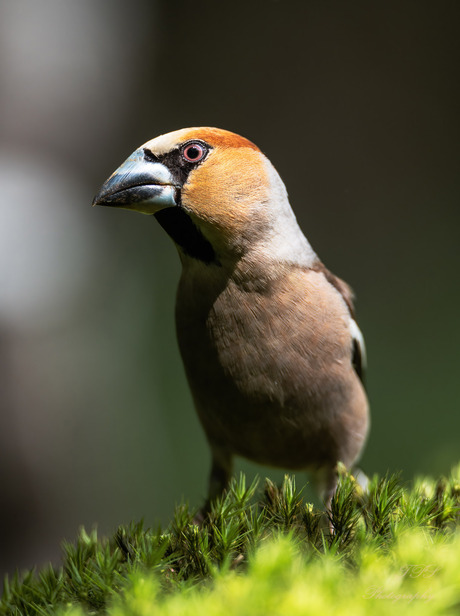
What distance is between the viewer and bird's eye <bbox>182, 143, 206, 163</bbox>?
54.3 inches

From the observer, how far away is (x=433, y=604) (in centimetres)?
70

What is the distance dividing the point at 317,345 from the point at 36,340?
7.55 feet

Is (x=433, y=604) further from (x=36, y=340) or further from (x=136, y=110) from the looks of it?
(x=136, y=110)

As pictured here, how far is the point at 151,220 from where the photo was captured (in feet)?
12.8

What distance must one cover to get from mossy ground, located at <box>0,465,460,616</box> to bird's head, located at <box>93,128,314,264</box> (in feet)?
1.79

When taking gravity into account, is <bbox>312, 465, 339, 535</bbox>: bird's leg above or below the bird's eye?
below

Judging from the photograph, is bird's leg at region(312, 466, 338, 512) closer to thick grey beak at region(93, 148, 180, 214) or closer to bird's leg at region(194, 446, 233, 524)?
bird's leg at region(194, 446, 233, 524)

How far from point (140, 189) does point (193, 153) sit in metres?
0.15

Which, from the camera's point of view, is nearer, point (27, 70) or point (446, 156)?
point (27, 70)

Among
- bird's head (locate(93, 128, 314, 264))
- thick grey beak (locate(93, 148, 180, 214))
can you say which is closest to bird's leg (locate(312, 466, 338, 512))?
bird's head (locate(93, 128, 314, 264))

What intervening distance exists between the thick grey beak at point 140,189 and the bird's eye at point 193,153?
59 millimetres

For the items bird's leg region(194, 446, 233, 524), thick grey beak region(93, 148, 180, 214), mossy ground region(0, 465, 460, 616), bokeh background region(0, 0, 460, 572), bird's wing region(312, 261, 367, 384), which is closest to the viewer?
mossy ground region(0, 465, 460, 616)

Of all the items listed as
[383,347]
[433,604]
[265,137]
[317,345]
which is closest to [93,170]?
[265,137]

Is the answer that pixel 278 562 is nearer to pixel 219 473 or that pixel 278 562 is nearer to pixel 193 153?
pixel 193 153
